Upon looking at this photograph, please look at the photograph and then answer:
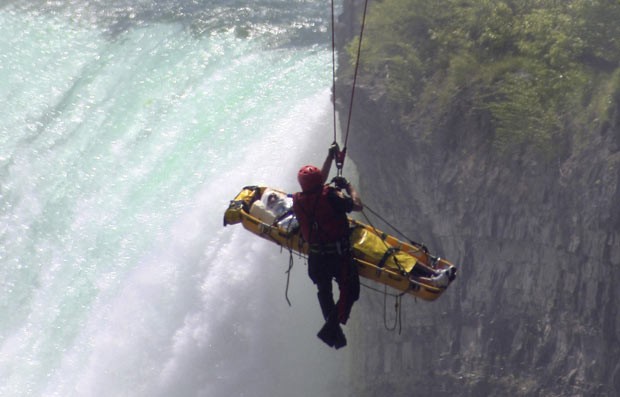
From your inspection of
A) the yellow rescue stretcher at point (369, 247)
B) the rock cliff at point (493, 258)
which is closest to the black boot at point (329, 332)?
the yellow rescue stretcher at point (369, 247)

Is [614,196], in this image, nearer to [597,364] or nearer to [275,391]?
[597,364]

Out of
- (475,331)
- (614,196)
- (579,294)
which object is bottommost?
(475,331)

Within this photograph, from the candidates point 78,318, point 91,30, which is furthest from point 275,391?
point 91,30

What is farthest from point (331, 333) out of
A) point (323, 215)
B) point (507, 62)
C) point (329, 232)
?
point (507, 62)

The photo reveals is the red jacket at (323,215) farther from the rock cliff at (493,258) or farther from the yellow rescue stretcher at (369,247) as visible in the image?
the rock cliff at (493,258)

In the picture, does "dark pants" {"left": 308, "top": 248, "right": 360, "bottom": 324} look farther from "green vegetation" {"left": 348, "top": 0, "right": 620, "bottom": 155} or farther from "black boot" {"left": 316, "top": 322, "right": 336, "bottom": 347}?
"green vegetation" {"left": 348, "top": 0, "right": 620, "bottom": 155}

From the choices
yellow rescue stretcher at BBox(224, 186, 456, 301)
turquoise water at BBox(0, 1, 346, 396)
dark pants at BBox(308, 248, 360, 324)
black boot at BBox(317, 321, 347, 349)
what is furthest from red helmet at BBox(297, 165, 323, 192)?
turquoise water at BBox(0, 1, 346, 396)
